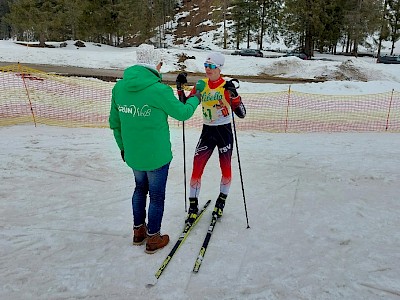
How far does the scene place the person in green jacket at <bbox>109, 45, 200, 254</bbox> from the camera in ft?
10.1

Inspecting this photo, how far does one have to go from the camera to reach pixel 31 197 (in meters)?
4.92

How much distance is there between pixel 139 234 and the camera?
3707 millimetres

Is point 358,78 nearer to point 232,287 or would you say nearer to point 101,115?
point 101,115

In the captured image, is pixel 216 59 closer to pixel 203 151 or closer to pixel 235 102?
pixel 235 102

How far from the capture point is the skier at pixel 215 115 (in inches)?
157

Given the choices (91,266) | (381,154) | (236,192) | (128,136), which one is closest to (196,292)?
(91,266)

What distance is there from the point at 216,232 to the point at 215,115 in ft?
4.50

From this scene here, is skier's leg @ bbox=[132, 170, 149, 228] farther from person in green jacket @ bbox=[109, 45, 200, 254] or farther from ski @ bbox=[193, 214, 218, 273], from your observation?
ski @ bbox=[193, 214, 218, 273]

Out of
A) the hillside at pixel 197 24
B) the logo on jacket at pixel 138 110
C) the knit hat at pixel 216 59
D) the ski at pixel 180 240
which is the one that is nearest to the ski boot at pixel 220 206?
the ski at pixel 180 240

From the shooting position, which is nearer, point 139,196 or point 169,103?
point 169,103

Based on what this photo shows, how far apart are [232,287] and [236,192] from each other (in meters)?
2.29

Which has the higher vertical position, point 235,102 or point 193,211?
point 235,102

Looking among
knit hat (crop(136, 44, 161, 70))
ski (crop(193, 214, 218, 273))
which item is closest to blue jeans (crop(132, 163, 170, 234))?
ski (crop(193, 214, 218, 273))

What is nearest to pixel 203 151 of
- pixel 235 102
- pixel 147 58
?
pixel 235 102
